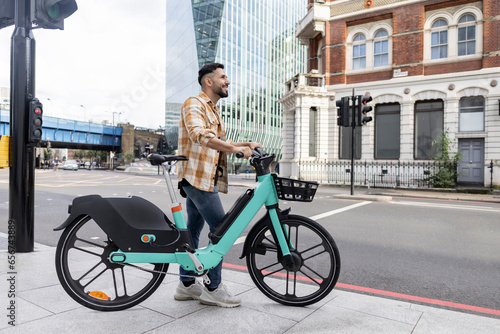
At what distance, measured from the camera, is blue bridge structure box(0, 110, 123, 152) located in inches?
1853

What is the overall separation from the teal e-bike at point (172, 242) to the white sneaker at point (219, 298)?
0.16 m

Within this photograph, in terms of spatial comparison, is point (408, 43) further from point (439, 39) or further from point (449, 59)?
point (449, 59)

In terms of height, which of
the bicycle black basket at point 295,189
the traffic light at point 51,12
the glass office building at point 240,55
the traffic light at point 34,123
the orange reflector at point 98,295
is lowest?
the orange reflector at point 98,295

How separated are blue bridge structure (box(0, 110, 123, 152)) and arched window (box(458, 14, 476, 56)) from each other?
44.6 metres

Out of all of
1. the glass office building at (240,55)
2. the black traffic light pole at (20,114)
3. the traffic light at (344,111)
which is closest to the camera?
the black traffic light pole at (20,114)

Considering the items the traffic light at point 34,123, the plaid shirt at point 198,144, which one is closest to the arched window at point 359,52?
the traffic light at point 34,123

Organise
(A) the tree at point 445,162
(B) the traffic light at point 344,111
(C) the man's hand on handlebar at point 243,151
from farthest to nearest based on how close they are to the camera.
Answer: (A) the tree at point 445,162 < (B) the traffic light at point 344,111 < (C) the man's hand on handlebar at point 243,151

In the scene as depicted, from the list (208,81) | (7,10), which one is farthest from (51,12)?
(208,81)

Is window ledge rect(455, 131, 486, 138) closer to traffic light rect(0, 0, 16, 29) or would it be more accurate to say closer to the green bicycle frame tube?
the green bicycle frame tube

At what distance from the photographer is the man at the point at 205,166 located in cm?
272

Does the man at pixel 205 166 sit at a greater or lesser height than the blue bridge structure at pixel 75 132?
lesser

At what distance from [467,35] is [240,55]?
40.7 m

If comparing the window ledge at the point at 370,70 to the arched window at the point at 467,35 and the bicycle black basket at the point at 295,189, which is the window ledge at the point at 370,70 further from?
the bicycle black basket at the point at 295,189

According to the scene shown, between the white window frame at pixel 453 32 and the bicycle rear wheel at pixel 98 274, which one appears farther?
the white window frame at pixel 453 32
